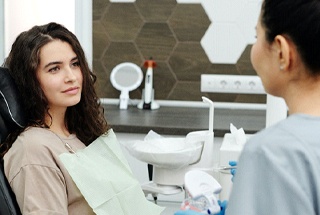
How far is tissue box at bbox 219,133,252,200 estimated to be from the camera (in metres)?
1.91

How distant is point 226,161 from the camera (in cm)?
207

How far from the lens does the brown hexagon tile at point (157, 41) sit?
11.4 feet

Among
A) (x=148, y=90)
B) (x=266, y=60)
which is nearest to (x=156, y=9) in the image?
(x=148, y=90)

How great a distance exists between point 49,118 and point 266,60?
1.06 metres

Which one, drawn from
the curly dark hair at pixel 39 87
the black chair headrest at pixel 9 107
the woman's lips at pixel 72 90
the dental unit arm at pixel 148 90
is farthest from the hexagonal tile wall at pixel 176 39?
the black chair headrest at pixel 9 107

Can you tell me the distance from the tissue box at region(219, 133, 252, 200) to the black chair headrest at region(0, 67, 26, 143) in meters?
0.67

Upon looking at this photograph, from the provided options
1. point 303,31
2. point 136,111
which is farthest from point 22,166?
point 136,111

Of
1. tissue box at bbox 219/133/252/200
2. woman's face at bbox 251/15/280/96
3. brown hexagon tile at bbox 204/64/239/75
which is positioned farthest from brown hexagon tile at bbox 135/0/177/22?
woman's face at bbox 251/15/280/96

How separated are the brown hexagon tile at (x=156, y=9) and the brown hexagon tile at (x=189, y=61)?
0.20 meters

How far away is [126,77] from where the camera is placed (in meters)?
3.50

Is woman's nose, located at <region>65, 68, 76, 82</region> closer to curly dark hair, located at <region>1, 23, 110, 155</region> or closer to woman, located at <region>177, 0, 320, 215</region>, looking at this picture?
curly dark hair, located at <region>1, 23, 110, 155</region>

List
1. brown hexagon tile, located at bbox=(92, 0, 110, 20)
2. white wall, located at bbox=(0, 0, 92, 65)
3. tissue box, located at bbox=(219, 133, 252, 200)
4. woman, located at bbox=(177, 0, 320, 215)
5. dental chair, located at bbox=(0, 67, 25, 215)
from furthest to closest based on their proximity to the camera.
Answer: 1. brown hexagon tile, located at bbox=(92, 0, 110, 20)
2. white wall, located at bbox=(0, 0, 92, 65)
3. tissue box, located at bbox=(219, 133, 252, 200)
4. dental chair, located at bbox=(0, 67, 25, 215)
5. woman, located at bbox=(177, 0, 320, 215)

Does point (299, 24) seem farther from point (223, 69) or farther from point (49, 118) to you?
point (223, 69)

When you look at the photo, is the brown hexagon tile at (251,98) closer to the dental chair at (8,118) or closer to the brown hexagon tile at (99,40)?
the brown hexagon tile at (99,40)
